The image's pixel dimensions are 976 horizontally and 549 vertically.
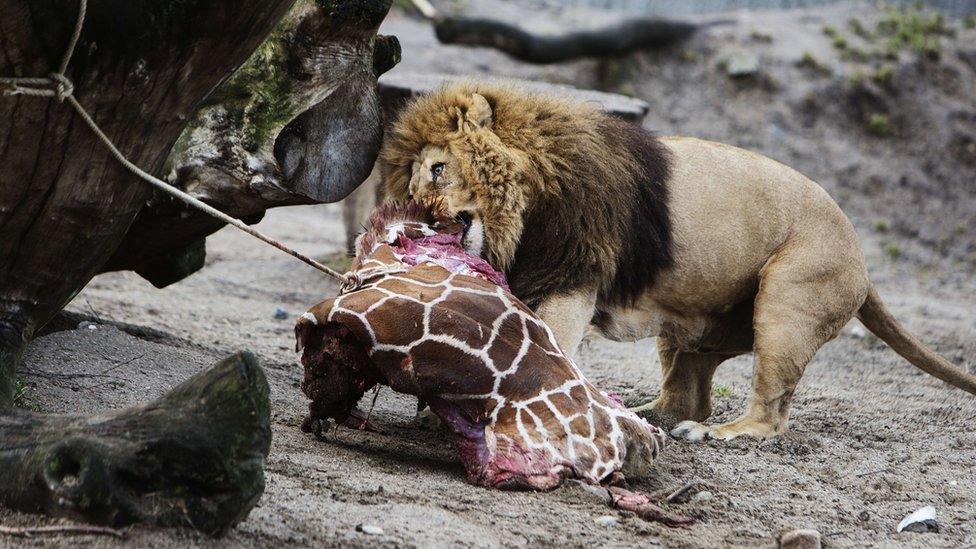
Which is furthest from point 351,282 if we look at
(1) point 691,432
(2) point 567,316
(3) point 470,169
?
(1) point 691,432

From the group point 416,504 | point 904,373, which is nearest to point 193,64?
point 416,504

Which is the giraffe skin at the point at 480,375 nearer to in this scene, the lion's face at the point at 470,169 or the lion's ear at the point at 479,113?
the lion's face at the point at 470,169

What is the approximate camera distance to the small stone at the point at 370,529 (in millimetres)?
2934

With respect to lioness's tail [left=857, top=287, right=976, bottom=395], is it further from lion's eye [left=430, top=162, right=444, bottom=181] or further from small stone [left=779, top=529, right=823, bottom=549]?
small stone [left=779, top=529, right=823, bottom=549]

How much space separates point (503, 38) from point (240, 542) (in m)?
10.0

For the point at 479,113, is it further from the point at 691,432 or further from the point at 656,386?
the point at 656,386

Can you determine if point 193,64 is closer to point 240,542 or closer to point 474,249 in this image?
point 240,542

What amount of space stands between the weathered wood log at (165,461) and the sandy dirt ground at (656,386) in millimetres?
68

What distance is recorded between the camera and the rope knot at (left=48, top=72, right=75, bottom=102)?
272 cm

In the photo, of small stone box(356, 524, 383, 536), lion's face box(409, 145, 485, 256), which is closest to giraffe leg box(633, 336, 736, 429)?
lion's face box(409, 145, 485, 256)

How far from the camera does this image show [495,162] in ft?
15.2

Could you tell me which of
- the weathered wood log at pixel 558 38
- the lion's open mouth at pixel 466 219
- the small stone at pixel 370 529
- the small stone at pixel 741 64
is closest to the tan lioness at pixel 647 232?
the lion's open mouth at pixel 466 219

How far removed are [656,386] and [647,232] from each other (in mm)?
1717

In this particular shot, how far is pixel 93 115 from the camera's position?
2898mm
